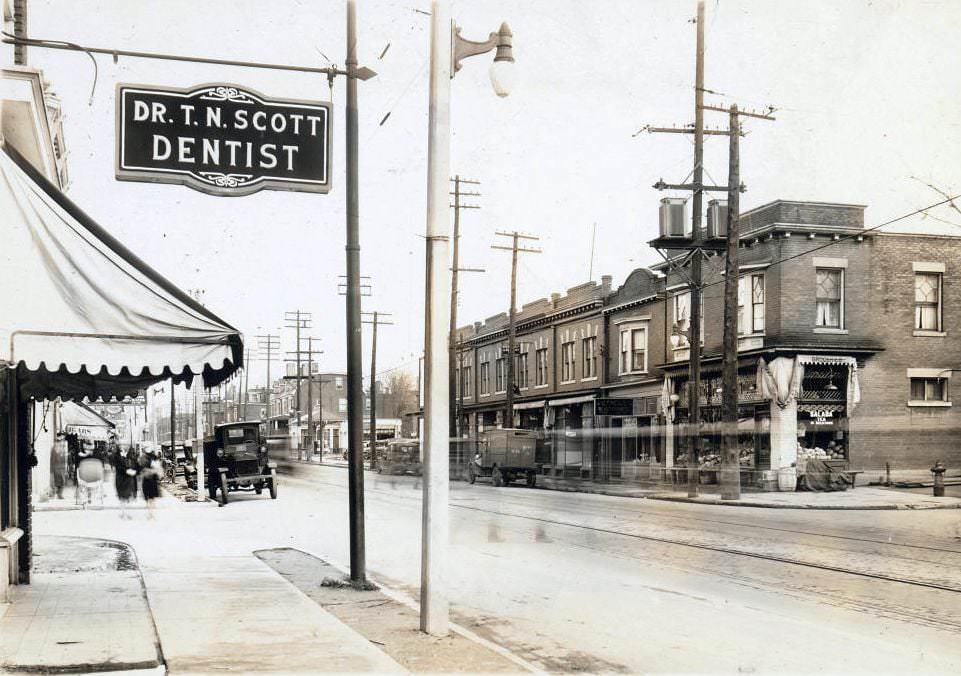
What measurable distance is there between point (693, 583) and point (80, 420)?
25895 mm

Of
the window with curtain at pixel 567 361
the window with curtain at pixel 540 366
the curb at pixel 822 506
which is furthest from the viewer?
the window with curtain at pixel 540 366

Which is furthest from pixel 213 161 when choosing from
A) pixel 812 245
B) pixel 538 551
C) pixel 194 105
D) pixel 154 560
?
pixel 812 245

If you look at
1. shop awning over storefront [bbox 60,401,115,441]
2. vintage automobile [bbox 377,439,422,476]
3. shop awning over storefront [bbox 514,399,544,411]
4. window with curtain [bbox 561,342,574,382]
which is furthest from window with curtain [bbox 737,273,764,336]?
shop awning over storefront [bbox 60,401,115,441]

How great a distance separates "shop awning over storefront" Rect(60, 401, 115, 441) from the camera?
97.3ft

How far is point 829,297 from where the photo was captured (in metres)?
32.3

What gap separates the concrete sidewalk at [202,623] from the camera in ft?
23.6

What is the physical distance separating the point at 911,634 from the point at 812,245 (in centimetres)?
2482

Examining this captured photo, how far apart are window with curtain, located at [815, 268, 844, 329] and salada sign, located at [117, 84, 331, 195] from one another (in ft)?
87.5

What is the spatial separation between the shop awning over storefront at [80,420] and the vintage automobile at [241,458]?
404cm

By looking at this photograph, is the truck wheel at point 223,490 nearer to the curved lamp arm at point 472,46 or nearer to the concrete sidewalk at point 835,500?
the concrete sidewalk at point 835,500

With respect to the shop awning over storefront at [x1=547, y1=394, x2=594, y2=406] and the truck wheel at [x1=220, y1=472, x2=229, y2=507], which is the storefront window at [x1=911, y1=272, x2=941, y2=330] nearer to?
the shop awning over storefront at [x1=547, y1=394, x2=594, y2=406]

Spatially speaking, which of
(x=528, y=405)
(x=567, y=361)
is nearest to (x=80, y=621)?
(x=567, y=361)

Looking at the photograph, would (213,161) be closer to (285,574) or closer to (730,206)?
(285,574)

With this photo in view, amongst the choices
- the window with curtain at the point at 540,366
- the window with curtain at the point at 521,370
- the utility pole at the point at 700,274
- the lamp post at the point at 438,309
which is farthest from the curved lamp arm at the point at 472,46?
the window with curtain at the point at 521,370
